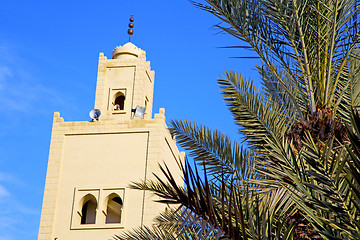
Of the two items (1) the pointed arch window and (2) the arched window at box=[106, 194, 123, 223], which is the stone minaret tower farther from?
(1) the pointed arch window

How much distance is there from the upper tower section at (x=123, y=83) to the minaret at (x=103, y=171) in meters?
0.05

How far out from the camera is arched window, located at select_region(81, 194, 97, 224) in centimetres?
2091

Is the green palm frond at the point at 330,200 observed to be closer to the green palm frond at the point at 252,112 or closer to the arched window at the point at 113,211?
the green palm frond at the point at 252,112

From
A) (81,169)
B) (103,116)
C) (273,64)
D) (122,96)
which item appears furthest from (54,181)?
(273,64)

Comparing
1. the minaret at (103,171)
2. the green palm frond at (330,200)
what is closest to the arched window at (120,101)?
the minaret at (103,171)

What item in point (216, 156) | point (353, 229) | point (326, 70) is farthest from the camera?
point (216, 156)

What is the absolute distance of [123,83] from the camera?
2252cm

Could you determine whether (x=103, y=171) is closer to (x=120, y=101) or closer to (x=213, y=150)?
(x=120, y=101)

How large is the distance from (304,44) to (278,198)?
6.10 ft

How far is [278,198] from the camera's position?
19.1ft

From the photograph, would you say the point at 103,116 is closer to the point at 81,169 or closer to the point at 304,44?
the point at 81,169

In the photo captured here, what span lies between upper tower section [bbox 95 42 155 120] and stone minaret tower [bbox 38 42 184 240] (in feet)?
0.16

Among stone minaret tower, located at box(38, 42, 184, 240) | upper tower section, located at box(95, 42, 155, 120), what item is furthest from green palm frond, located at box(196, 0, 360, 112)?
upper tower section, located at box(95, 42, 155, 120)

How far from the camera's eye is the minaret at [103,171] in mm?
19703
